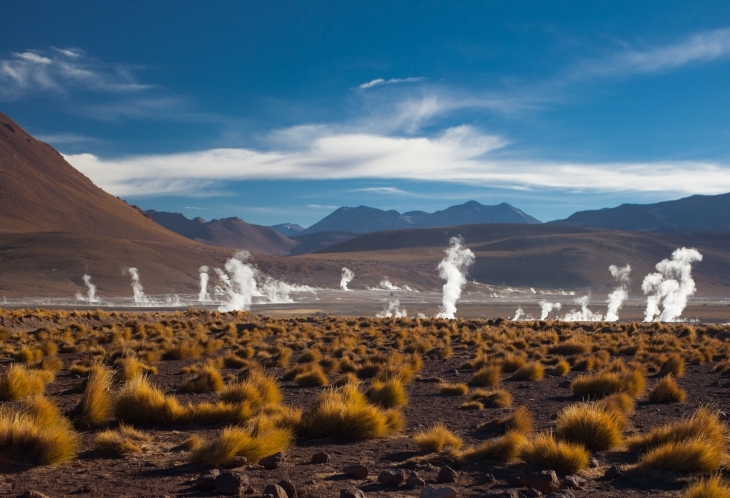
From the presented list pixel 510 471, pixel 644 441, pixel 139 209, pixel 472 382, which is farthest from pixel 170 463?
pixel 139 209

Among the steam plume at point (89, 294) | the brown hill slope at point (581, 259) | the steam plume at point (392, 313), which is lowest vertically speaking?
the steam plume at point (392, 313)

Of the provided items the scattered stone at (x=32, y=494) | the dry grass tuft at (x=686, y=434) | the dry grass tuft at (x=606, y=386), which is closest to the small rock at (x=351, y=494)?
the scattered stone at (x=32, y=494)

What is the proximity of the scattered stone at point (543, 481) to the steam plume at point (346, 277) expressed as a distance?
11118 cm

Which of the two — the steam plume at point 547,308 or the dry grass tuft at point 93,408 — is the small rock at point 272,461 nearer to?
the dry grass tuft at point 93,408

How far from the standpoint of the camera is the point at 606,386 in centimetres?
1150

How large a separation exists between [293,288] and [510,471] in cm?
10652

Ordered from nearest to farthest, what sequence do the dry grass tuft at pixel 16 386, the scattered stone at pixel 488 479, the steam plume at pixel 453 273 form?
the scattered stone at pixel 488 479 < the dry grass tuft at pixel 16 386 < the steam plume at pixel 453 273

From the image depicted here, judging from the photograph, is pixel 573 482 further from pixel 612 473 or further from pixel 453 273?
pixel 453 273

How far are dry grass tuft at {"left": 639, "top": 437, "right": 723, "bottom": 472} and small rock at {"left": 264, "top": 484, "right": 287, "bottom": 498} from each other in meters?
3.84

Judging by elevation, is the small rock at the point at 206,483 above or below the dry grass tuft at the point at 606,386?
above

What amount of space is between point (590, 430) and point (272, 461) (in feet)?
12.3

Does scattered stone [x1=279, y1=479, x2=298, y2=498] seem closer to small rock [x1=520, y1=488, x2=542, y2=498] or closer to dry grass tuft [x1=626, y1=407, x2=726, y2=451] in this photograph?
small rock [x1=520, y1=488, x2=542, y2=498]

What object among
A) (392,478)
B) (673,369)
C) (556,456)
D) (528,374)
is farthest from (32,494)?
(673,369)

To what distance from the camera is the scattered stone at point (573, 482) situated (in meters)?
5.70
